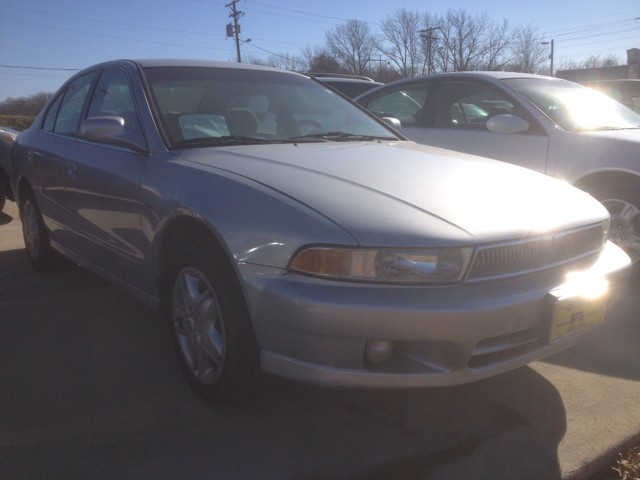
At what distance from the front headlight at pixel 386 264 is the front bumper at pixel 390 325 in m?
0.03

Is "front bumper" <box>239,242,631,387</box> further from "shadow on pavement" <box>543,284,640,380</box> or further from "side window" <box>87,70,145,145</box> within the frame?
"side window" <box>87,70,145,145</box>

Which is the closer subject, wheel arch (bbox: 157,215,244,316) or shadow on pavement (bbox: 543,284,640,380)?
wheel arch (bbox: 157,215,244,316)

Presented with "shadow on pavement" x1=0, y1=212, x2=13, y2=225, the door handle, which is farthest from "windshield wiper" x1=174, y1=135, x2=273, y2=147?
"shadow on pavement" x1=0, y1=212, x2=13, y2=225

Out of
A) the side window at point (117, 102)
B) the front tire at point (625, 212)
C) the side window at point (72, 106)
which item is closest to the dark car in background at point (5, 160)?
the side window at point (72, 106)

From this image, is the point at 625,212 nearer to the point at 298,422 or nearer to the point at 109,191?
the point at 298,422

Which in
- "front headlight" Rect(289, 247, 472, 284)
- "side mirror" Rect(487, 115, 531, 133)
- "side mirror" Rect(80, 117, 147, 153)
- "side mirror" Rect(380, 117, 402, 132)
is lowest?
"front headlight" Rect(289, 247, 472, 284)

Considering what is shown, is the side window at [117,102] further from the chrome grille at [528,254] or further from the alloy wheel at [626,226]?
the alloy wheel at [626,226]

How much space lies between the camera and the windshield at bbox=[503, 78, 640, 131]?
417cm

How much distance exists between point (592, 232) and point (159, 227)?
186cm

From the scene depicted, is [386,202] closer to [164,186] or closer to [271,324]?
[271,324]

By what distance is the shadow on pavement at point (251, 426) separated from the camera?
75.6 inches

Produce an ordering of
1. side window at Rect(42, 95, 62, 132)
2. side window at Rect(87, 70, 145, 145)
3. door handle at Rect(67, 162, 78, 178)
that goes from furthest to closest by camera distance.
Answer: side window at Rect(42, 95, 62, 132) → door handle at Rect(67, 162, 78, 178) → side window at Rect(87, 70, 145, 145)

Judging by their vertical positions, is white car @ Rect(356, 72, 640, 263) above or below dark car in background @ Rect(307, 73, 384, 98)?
below

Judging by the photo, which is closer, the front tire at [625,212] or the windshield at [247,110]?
the windshield at [247,110]
